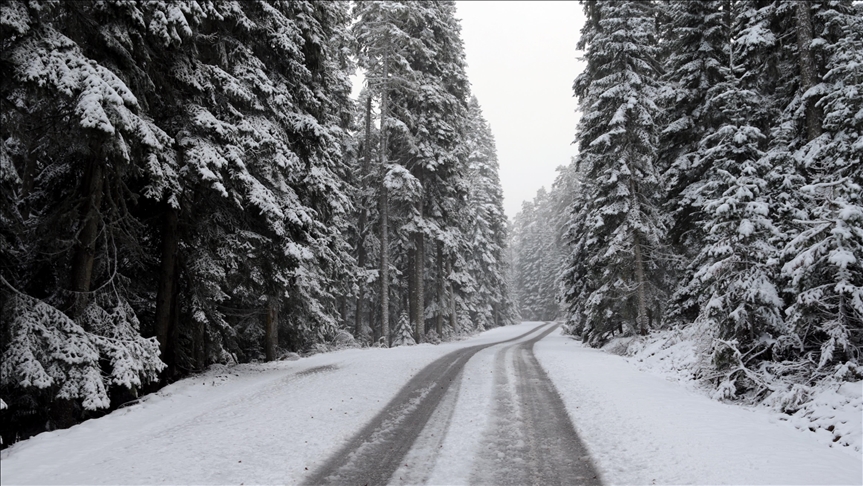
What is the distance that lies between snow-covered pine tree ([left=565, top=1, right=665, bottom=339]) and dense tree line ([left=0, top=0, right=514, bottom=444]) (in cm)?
964

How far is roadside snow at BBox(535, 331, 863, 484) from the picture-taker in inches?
237

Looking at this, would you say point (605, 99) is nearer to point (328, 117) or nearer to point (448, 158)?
→ point (448, 158)

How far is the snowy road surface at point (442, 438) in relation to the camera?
6062mm

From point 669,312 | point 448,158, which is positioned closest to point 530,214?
point 448,158

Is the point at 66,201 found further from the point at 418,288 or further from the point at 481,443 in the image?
the point at 418,288

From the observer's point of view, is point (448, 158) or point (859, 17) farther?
point (448, 158)

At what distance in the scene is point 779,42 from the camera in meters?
15.2

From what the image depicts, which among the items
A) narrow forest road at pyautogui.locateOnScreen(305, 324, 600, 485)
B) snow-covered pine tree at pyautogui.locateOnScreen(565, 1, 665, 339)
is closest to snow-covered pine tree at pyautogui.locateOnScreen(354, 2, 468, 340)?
snow-covered pine tree at pyautogui.locateOnScreen(565, 1, 665, 339)

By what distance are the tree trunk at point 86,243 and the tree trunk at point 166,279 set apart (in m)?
2.56

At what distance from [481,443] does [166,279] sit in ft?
28.7

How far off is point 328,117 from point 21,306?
13.4 metres

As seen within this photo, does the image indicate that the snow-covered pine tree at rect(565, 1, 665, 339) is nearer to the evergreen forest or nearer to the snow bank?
the evergreen forest

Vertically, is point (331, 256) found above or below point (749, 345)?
above

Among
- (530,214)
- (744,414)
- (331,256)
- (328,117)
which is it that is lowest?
(744,414)
